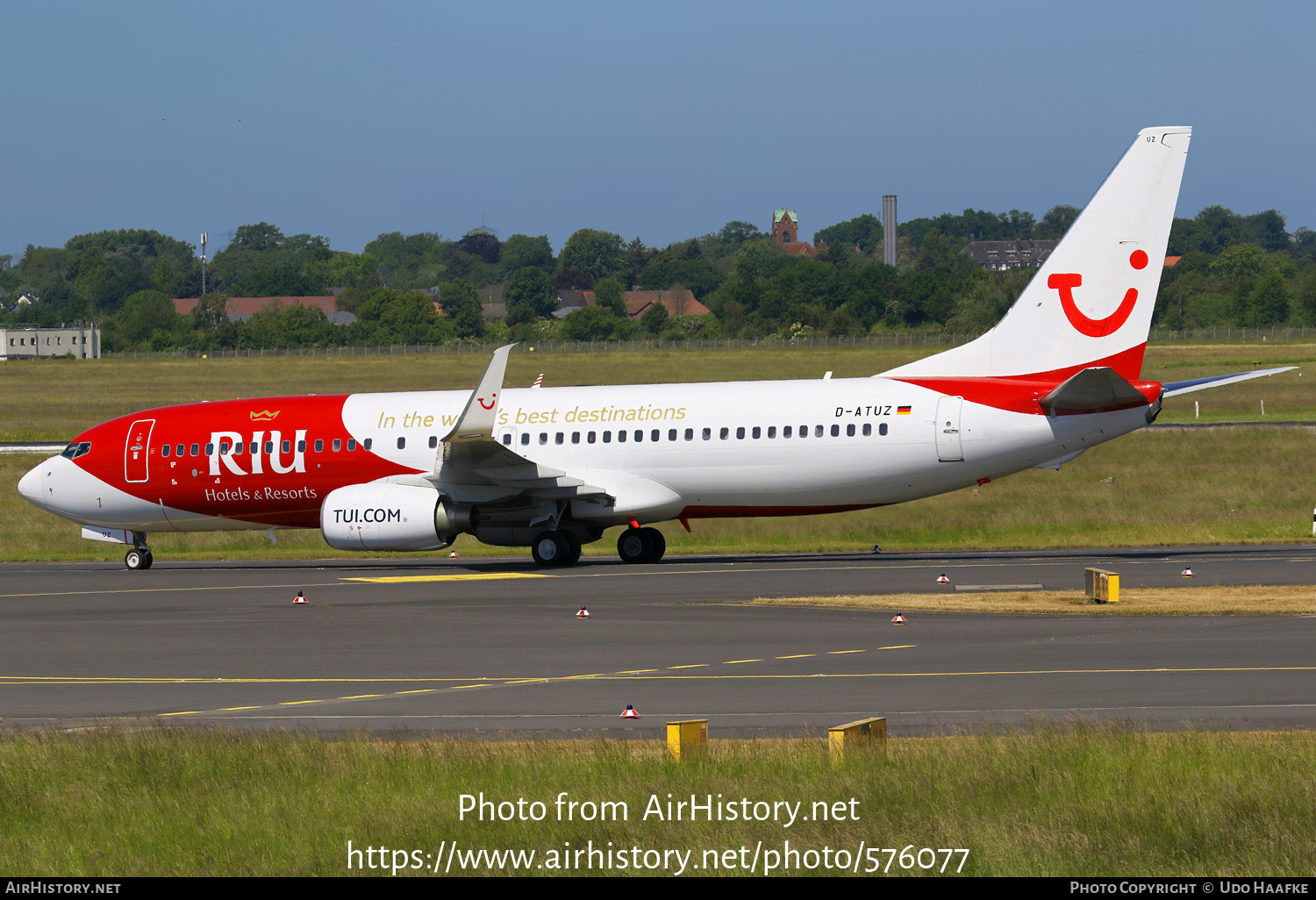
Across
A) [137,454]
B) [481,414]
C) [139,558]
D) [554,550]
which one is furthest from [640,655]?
[137,454]

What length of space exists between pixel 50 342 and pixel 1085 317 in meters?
168

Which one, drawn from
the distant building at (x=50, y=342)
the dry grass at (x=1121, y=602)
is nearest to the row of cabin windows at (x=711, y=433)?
the dry grass at (x=1121, y=602)

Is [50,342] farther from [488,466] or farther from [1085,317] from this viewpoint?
[1085,317]

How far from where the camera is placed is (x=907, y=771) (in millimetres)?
11242

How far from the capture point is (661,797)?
10.8 metres

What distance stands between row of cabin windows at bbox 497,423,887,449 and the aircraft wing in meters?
0.64

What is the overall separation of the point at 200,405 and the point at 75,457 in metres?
3.12

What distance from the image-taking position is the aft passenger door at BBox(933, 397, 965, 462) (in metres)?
30.4

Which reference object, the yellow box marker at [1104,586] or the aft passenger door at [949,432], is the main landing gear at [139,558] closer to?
the aft passenger door at [949,432]

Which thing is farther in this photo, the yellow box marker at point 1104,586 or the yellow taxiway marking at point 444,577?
the yellow taxiway marking at point 444,577

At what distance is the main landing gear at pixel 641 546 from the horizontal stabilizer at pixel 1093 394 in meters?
8.86

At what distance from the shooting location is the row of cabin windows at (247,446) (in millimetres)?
Result: 33938

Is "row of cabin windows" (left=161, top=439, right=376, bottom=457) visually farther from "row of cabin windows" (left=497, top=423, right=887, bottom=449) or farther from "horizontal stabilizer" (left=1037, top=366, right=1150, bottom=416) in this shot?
"horizontal stabilizer" (left=1037, top=366, right=1150, bottom=416)

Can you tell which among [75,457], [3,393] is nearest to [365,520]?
[75,457]
